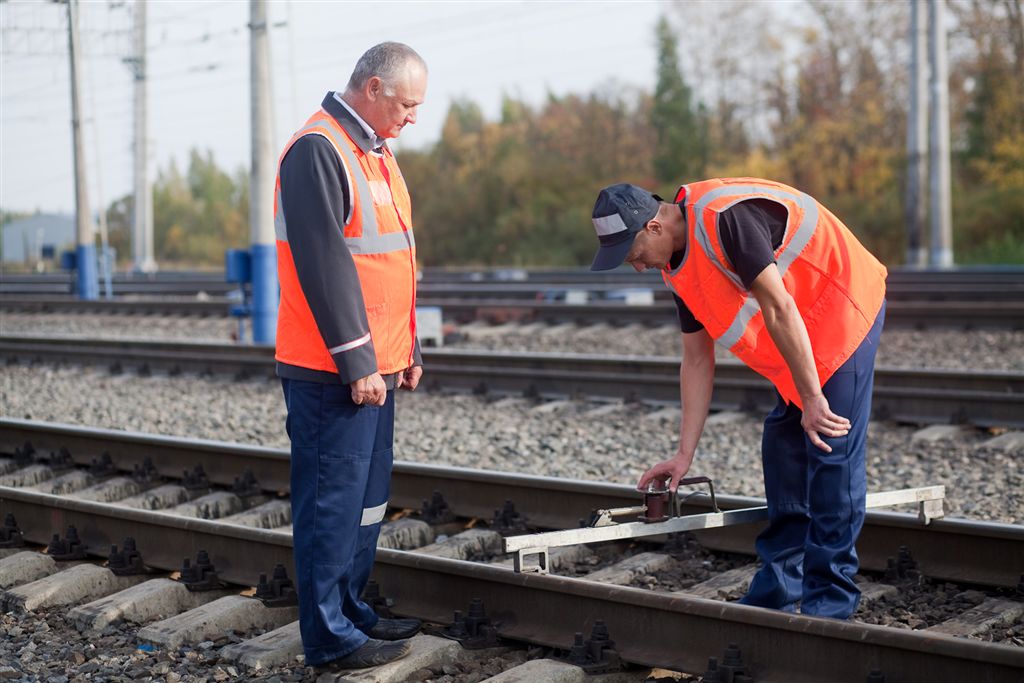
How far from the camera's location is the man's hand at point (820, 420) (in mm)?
3635

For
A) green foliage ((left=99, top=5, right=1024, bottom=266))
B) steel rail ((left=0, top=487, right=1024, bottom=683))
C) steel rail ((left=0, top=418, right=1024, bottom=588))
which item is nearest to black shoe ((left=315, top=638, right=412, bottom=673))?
steel rail ((left=0, top=487, right=1024, bottom=683))

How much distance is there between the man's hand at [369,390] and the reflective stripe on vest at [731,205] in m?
1.08

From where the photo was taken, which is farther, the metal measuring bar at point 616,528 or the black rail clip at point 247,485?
the black rail clip at point 247,485

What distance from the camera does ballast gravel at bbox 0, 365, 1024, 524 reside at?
6.36 meters

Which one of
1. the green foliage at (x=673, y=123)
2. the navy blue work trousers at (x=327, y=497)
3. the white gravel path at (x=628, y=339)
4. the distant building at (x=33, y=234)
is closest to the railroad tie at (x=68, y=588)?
the navy blue work trousers at (x=327, y=497)

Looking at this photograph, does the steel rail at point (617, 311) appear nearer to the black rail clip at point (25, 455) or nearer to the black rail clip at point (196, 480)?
the black rail clip at point (25, 455)

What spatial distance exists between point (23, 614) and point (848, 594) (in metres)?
3.17

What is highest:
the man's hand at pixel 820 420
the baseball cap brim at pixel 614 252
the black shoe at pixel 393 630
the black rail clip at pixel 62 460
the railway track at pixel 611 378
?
the baseball cap brim at pixel 614 252

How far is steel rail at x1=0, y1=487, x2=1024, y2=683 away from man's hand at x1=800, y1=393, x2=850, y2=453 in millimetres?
562

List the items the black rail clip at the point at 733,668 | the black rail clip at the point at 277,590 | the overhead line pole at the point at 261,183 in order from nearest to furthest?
1. the black rail clip at the point at 733,668
2. the black rail clip at the point at 277,590
3. the overhead line pole at the point at 261,183

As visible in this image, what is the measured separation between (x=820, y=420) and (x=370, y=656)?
1.63 meters

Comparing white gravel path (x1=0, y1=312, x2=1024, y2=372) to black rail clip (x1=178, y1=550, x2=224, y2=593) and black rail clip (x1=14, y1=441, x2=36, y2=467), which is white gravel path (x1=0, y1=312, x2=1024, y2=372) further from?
black rail clip (x1=178, y1=550, x2=224, y2=593)

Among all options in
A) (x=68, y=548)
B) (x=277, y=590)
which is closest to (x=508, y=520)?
(x=277, y=590)

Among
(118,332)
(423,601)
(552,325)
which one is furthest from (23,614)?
(118,332)
